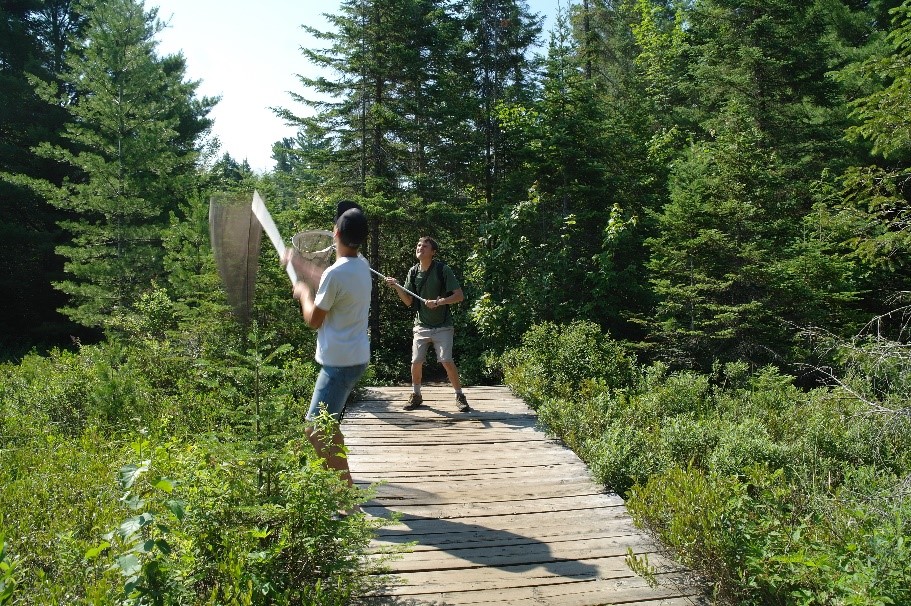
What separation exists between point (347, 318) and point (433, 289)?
10.6 ft

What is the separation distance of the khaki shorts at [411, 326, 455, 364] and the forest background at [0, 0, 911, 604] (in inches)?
53.8

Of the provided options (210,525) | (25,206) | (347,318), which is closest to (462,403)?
(347,318)

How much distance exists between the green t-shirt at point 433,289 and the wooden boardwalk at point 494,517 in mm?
1138

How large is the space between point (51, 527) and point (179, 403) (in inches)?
133

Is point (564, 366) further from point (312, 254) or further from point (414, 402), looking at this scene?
point (312, 254)

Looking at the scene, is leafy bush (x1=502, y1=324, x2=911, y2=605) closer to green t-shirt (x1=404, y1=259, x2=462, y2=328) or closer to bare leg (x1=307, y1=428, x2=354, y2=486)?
Result: green t-shirt (x1=404, y1=259, x2=462, y2=328)

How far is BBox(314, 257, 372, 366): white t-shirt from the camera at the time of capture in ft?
14.0

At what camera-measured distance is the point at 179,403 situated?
23.9ft

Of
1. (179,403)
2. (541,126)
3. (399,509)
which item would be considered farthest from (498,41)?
(399,509)

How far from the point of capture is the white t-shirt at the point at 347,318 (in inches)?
167

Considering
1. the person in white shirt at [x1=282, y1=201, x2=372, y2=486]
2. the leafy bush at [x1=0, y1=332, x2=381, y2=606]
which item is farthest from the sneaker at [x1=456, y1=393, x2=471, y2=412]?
the leafy bush at [x1=0, y1=332, x2=381, y2=606]

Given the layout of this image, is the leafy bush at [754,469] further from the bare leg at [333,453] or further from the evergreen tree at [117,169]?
the evergreen tree at [117,169]

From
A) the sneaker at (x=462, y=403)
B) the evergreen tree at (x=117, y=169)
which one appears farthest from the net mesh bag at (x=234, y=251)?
the evergreen tree at (x=117, y=169)

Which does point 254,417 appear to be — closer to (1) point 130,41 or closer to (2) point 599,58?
(1) point 130,41
